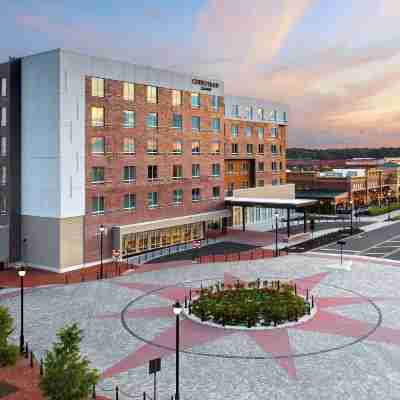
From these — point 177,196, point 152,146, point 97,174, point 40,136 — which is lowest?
point 177,196

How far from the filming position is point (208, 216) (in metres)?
61.6

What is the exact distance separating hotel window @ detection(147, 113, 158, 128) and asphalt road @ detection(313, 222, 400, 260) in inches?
884

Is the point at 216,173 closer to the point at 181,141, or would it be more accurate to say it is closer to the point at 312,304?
the point at 181,141

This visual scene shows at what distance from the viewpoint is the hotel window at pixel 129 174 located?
51062 millimetres

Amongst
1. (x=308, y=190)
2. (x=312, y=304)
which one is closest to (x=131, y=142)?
(x=312, y=304)

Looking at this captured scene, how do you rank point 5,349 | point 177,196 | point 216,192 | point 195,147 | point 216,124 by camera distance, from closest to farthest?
point 5,349 < point 177,196 < point 195,147 < point 216,124 < point 216,192

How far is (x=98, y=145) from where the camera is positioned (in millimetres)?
47906

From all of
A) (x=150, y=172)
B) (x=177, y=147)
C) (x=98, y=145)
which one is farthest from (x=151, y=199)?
(x=98, y=145)

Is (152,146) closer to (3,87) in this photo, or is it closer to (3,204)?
(3,87)

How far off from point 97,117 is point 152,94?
835cm

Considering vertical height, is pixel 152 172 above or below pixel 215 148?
below

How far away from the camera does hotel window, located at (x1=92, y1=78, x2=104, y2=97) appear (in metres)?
47.0

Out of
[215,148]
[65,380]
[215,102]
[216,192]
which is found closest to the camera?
[65,380]

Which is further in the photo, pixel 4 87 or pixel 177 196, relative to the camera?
pixel 177 196
